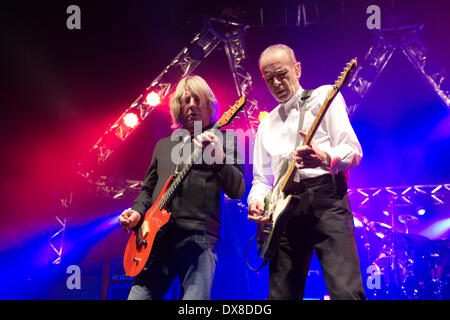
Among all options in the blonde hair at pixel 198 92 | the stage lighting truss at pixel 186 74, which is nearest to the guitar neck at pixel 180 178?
the blonde hair at pixel 198 92

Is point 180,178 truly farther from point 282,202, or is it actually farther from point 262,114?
point 262,114

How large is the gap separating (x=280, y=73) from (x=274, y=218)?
3.50ft

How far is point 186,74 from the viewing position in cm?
706

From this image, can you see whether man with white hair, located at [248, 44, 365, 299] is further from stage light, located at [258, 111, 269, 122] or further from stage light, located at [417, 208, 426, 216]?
stage light, located at [417, 208, 426, 216]

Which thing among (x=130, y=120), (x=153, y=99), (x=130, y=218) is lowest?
(x=130, y=218)

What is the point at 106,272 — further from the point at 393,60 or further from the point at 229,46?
the point at 393,60

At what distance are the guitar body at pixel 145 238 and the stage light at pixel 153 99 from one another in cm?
491

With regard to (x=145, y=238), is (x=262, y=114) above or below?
above

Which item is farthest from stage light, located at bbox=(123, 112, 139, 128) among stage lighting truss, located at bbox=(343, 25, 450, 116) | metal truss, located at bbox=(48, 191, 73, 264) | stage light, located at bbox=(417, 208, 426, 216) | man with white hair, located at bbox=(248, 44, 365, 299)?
stage light, located at bbox=(417, 208, 426, 216)

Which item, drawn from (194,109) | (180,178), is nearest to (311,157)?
(180,178)

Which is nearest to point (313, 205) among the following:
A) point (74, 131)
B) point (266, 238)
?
point (266, 238)

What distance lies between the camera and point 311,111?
2281 millimetres

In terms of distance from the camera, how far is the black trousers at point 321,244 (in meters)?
1.82

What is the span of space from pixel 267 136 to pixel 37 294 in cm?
629
